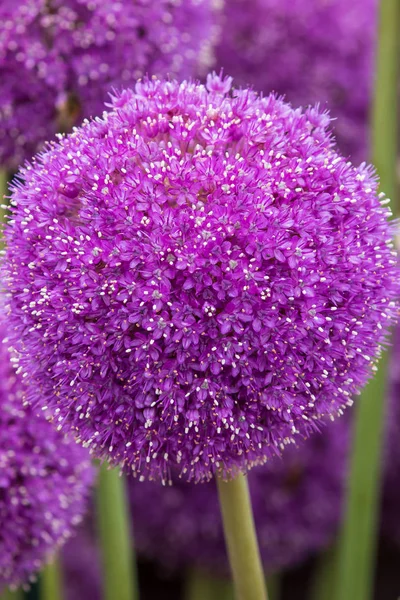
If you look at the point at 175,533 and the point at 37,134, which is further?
the point at 175,533

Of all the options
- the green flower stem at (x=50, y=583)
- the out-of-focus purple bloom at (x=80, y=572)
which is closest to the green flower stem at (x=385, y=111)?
the green flower stem at (x=50, y=583)


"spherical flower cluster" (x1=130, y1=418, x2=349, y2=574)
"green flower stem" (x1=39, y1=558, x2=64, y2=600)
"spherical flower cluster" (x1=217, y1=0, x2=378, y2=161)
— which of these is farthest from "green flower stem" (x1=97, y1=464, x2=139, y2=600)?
"spherical flower cluster" (x1=217, y1=0, x2=378, y2=161)

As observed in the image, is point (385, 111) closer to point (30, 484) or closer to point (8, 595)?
point (30, 484)

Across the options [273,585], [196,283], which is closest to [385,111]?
[196,283]

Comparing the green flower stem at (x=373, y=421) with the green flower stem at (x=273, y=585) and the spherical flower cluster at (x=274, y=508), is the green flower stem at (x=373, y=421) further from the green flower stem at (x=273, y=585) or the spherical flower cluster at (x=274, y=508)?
the green flower stem at (x=273, y=585)

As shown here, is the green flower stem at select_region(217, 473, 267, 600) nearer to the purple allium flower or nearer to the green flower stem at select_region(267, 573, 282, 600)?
the purple allium flower

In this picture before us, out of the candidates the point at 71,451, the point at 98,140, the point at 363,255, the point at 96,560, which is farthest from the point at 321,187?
the point at 96,560

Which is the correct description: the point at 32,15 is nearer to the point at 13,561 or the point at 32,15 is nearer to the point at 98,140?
the point at 98,140
